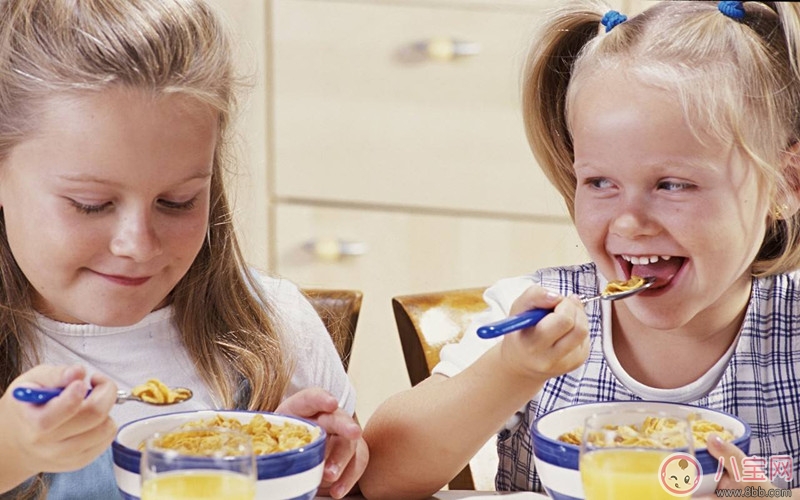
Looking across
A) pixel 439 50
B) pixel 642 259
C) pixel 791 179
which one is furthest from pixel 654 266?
pixel 439 50

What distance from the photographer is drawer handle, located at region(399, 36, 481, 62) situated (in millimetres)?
2305

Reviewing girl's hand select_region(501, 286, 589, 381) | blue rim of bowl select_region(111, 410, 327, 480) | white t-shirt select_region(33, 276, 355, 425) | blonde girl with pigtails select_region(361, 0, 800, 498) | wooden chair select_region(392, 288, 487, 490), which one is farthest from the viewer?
wooden chair select_region(392, 288, 487, 490)

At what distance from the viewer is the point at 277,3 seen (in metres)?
2.37

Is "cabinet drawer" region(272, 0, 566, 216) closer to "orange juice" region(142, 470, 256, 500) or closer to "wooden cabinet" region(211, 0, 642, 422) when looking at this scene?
"wooden cabinet" region(211, 0, 642, 422)

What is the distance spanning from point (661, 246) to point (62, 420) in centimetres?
59

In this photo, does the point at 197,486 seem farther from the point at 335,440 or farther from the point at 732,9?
the point at 732,9

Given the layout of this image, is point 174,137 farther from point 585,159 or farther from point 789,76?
point 789,76

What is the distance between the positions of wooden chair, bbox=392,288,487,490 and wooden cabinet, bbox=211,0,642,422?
945 millimetres

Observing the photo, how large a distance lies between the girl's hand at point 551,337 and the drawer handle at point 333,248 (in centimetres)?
140

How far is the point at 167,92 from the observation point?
1076mm

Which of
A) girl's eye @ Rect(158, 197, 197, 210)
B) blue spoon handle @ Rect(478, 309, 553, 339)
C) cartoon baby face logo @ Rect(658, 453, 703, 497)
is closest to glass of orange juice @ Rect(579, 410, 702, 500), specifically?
cartoon baby face logo @ Rect(658, 453, 703, 497)

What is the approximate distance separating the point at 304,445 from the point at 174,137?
0.32m

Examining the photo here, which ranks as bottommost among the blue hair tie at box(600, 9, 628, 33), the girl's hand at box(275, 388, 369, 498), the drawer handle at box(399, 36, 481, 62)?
the girl's hand at box(275, 388, 369, 498)

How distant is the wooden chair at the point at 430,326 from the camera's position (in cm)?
132
